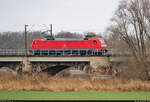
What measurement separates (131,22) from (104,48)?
9.21 m

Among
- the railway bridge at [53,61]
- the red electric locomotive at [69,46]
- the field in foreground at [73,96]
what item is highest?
the red electric locomotive at [69,46]

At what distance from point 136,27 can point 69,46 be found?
1397 centimetres

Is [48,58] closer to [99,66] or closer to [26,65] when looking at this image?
[26,65]

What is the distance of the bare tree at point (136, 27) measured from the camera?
31447mm

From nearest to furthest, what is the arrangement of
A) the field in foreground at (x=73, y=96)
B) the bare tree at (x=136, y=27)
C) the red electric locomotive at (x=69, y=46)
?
the field in foreground at (x=73, y=96), the bare tree at (x=136, y=27), the red electric locomotive at (x=69, y=46)

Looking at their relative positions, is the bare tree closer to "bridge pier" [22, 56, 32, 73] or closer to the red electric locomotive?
the red electric locomotive

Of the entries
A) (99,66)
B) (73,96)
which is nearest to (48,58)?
(99,66)

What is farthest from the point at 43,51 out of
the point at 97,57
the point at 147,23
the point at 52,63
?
the point at 147,23

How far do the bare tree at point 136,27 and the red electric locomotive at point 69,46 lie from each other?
251 inches

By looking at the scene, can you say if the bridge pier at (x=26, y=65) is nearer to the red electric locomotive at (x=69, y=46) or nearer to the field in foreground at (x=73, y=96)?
the red electric locomotive at (x=69, y=46)

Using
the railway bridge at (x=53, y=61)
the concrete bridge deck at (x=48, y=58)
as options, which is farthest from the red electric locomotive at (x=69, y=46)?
the railway bridge at (x=53, y=61)

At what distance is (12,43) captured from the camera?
317ft

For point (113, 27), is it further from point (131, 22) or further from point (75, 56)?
point (75, 56)

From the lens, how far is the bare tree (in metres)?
31.4
